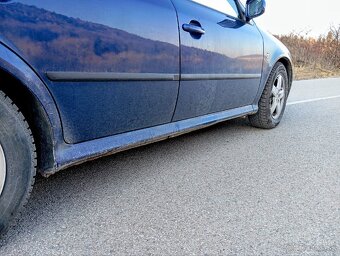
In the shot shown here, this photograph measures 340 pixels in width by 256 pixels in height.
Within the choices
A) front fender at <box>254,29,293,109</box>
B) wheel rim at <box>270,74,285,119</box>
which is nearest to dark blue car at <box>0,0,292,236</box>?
front fender at <box>254,29,293,109</box>

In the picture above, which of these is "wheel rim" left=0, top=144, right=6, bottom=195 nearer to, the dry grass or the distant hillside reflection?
the distant hillside reflection

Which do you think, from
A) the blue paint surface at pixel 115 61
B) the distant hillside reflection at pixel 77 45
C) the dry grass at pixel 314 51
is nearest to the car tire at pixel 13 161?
the blue paint surface at pixel 115 61

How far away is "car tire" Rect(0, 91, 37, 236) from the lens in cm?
134

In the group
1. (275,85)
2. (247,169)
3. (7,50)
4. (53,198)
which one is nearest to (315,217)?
(247,169)

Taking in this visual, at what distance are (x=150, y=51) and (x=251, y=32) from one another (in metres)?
1.34

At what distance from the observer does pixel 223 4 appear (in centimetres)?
270

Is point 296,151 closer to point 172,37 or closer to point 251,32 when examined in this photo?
point 251,32

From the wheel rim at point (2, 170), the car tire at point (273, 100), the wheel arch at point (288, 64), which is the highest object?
the wheel rim at point (2, 170)

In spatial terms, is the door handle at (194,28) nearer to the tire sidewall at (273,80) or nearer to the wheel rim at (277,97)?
the tire sidewall at (273,80)

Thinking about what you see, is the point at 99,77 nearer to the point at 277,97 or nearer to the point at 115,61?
the point at 115,61

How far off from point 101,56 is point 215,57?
99cm

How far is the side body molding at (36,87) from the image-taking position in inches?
51.5

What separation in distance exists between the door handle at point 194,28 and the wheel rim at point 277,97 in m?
1.53

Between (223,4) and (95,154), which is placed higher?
(223,4)
